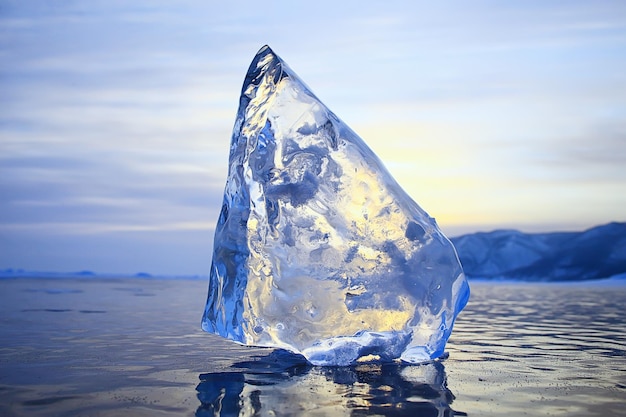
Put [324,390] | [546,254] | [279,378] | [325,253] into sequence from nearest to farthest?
[324,390] → [279,378] → [325,253] → [546,254]

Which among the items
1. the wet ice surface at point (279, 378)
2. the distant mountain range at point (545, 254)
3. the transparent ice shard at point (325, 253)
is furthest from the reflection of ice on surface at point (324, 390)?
the distant mountain range at point (545, 254)

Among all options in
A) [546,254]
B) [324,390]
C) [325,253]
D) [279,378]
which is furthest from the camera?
[546,254]

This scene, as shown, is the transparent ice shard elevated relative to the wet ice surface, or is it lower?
elevated

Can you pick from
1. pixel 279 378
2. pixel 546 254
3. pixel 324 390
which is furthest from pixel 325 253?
pixel 546 254

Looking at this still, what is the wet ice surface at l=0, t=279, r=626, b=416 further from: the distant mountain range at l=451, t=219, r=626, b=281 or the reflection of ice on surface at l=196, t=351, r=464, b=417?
the distant mountain range at l=451, t=219, r=626, b=281

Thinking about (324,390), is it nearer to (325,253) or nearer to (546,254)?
(325,253)

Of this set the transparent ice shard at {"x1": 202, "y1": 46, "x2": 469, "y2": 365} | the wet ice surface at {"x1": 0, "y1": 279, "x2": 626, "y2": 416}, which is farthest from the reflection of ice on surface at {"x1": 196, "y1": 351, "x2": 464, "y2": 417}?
the transparent ice shard at {"x1": 202, "y1": 46, "x2": 469, "y2": 365}

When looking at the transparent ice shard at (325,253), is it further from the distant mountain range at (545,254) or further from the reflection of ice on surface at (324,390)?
the distant mountain range at (545,254)
